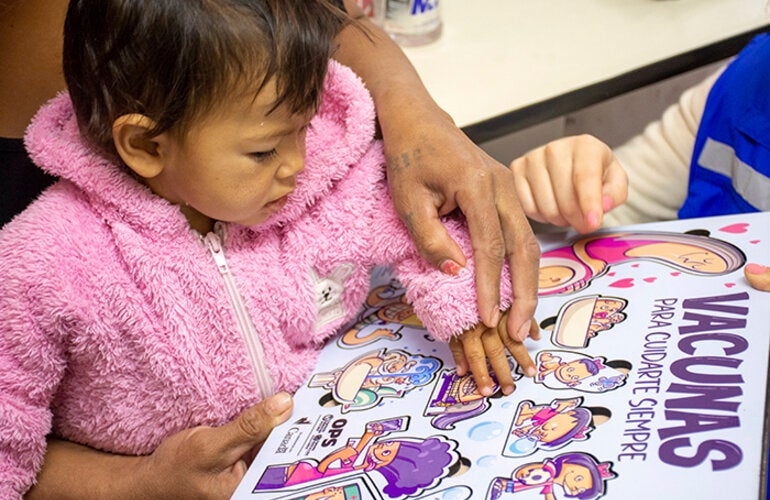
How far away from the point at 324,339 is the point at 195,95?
345 mm

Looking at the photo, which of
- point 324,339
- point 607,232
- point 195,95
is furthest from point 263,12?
point 607,232

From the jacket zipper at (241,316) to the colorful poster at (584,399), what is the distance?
0.05m

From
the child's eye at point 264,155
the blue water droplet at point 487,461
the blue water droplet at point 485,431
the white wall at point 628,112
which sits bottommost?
the white wall at point 628,112

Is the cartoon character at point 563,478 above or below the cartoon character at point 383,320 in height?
above

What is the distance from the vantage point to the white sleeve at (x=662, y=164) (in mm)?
1063

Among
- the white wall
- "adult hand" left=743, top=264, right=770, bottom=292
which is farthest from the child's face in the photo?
the white wall

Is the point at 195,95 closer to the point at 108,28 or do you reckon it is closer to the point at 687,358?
the point at 108,28

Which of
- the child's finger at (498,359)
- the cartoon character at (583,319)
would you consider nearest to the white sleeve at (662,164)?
the cartoon character at (583,319)

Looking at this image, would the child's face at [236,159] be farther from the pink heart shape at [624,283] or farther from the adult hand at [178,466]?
the pink heart shape at [624,283]

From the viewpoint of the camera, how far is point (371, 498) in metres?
0.65

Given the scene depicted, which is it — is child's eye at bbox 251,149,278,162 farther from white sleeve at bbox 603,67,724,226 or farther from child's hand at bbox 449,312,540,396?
white sleeve at bbox 603,67,724,226

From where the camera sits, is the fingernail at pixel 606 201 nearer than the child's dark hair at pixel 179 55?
No

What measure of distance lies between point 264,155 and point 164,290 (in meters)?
0.17

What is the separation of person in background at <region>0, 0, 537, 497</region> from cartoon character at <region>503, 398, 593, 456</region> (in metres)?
0.05
